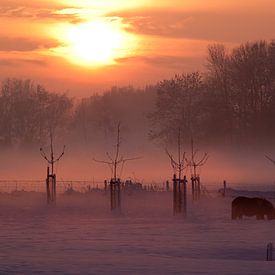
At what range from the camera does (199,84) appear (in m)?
82.7

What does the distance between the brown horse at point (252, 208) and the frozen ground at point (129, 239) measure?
1.44 feet

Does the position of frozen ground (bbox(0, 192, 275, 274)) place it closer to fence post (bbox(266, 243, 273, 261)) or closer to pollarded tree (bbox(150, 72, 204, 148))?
fence post (bbox(266, 243, 273, 261))

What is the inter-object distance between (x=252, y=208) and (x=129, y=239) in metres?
10.9

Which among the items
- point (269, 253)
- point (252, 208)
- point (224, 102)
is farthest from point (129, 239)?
point (224, 102)

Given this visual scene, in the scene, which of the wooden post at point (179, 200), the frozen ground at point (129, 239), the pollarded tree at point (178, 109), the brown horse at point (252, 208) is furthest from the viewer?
the pollarded tree at point (178, 109)

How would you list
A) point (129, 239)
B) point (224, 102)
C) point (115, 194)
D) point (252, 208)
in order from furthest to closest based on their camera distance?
point (224, 102), point (115, 194), point (252, 208), point (129, 239)

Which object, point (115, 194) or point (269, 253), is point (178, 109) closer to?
point (115, 194)

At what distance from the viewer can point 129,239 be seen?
86.3ft

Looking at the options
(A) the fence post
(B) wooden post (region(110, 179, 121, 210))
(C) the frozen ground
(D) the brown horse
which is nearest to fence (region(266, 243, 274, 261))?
(A) the fence post

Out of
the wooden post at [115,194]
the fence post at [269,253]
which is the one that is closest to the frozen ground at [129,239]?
the fence post at [269,253]

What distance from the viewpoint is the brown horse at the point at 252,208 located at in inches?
1384

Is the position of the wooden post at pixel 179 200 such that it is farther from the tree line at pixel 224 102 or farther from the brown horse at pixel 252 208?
the tree line at pixel 224 102

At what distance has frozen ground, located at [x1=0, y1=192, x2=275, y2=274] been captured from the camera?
65.0ft

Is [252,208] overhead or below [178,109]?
below
